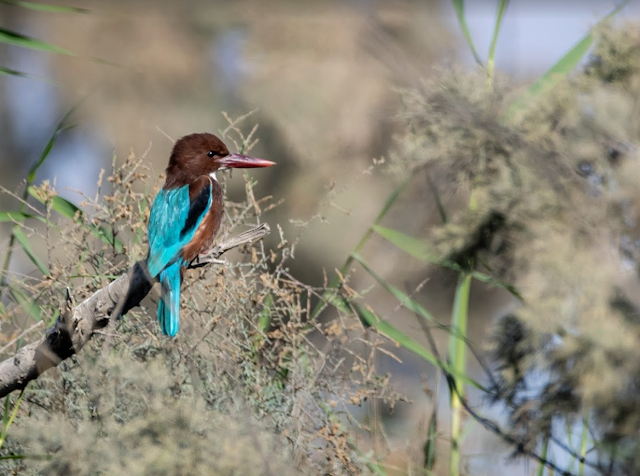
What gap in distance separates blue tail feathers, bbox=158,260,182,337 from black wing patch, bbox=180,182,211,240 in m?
0.22

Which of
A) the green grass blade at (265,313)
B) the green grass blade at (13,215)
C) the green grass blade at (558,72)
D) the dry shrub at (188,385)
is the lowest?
the dry shrub at (188,385)

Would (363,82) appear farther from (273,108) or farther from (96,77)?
(96,77)

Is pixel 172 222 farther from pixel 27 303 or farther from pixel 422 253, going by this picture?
pixel 422 253

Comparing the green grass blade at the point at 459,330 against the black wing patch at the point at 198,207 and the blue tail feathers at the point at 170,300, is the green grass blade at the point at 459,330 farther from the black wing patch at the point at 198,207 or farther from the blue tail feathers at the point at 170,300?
the black wing patch at the point at 198,207

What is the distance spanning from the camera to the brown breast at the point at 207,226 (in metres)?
3.10

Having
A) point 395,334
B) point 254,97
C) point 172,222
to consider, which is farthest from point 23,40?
point 254,97

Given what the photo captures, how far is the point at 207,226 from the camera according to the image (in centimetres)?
318

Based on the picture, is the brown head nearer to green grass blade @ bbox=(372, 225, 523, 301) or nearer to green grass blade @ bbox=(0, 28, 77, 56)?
green grass blade @ bbox=(0, 28, 77, 56)

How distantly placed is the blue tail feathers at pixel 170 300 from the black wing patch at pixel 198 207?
222 millimetres

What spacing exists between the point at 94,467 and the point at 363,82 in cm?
545

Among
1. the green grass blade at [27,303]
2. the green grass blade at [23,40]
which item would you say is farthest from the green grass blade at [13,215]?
the green grass blade at [23,40]

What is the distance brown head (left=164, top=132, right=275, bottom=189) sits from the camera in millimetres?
3426

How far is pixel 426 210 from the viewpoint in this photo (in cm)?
273

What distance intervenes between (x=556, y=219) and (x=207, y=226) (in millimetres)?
1451
